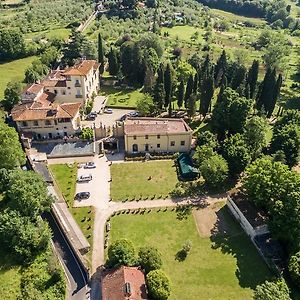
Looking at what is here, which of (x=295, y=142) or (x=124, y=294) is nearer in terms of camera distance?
(x=124, y=294)

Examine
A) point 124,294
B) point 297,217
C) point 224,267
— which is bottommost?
point 224,267

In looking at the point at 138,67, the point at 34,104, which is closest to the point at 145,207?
the point at 34,104

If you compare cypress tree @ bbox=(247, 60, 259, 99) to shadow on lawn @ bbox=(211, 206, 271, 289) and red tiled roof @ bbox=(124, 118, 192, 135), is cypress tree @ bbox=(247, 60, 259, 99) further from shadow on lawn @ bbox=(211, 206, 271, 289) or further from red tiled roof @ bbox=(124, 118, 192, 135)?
shadow on lawn @ bbox=(211, 206, 271, 289)

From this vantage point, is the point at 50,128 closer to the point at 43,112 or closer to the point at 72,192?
the point at 43,112

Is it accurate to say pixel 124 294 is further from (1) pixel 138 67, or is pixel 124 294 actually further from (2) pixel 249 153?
(1) pixel 138 67

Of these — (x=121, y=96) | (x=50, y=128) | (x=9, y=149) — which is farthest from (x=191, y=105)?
(x=9, y=149)

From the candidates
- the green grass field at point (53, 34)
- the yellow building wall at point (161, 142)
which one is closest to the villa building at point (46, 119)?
the yellow building wall at point (161, 142)

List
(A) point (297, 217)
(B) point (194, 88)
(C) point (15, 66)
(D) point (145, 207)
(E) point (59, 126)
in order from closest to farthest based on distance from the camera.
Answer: (A) point (297, 217)
(D) point (145, 207)
(E) point (59, 126)
(B) point (194, 88)
(C) point (15, 66)
